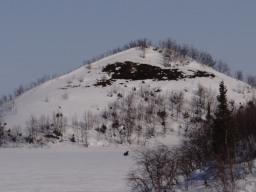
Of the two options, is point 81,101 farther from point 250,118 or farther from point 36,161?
point 250,118

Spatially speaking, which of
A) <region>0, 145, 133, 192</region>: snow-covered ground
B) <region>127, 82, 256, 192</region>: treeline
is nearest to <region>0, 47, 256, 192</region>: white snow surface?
<region>0, 145, 133, 192</region>: snow-covered ground

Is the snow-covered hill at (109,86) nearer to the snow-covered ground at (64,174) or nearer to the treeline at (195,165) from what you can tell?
the snow-covered ground at (64,174)

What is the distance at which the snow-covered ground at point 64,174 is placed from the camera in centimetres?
3120

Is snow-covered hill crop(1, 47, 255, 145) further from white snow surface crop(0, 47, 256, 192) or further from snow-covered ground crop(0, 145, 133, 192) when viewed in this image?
snow-covered ground crop(0, 145, 133, 192)

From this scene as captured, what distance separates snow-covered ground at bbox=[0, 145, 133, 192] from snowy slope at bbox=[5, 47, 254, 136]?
2729cm

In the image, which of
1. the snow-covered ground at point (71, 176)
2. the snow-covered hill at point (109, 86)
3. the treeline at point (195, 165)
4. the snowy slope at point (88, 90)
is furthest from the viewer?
the snow-covered hill at point (109, 86)

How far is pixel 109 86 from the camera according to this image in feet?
288

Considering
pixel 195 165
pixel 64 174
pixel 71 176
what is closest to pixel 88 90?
pixel 64 174

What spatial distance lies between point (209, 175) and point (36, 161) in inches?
1116

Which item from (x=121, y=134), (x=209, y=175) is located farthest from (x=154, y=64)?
(x=209, y=175)

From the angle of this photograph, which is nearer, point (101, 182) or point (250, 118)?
point (101, 182)

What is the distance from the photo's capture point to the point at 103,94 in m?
84.9

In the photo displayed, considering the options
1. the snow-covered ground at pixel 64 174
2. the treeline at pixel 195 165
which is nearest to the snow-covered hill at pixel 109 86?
the snow-covered ground at pixel 64 174

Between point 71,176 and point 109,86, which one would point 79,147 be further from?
point 71,176
